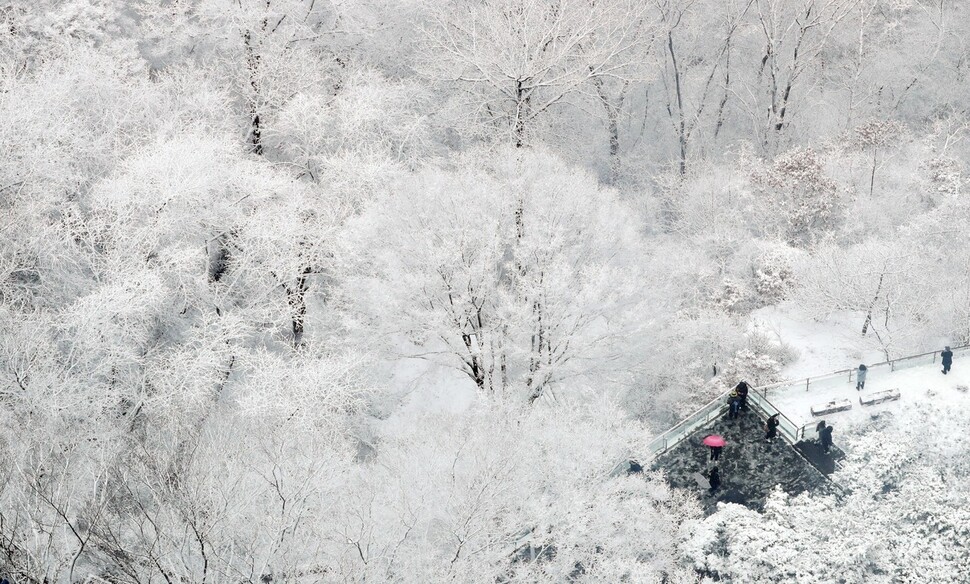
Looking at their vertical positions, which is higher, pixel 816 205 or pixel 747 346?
pixel 816 205

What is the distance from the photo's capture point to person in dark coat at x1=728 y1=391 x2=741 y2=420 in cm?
2008

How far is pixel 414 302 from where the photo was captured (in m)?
21.4

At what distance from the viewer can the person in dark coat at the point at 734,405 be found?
20078mm

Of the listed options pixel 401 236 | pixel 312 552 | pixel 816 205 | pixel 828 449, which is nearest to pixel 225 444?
pixel 312 552

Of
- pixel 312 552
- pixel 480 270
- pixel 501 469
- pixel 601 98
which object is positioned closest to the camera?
pixel 312 552

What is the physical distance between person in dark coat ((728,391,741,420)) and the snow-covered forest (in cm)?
286

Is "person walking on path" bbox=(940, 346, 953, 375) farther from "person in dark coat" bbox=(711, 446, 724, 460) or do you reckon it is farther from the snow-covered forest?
"person in dark coat" bbox=(711, 446, 724, 460)

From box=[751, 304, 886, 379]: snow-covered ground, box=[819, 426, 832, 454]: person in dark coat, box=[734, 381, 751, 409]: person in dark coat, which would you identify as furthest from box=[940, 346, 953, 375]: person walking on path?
box=[734, 381, 751, 409]: person in dark coat

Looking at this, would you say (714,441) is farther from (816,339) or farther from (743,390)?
(816,339)

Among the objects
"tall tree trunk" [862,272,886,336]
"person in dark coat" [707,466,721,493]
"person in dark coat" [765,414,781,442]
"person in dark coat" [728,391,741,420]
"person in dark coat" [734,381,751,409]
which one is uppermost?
"tall tree trunk" [862,272,886,336]

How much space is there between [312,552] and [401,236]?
9.02 metres

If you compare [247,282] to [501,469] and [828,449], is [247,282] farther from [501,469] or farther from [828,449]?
[828,449]

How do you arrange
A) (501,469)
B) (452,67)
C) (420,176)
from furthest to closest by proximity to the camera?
1. (452,67)
2. (420,176)
3. (501,469)

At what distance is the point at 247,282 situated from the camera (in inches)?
875
